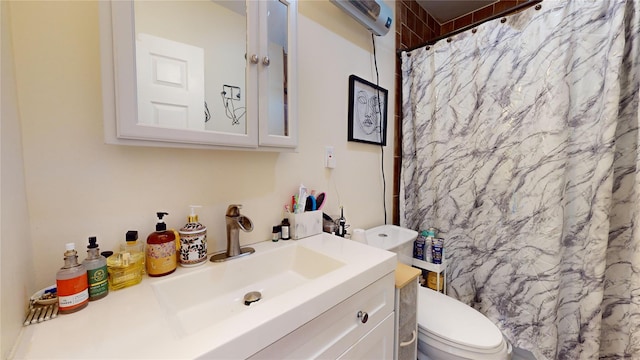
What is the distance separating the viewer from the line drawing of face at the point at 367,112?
1355mm

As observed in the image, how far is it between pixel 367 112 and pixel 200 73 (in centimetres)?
93

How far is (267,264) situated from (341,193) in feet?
1.92

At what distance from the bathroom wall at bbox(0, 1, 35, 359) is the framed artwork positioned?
114cm

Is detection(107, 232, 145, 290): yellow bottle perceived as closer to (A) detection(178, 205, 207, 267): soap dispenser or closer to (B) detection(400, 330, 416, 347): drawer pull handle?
(A) detection(178, 205, 207, 267): soap dispenser

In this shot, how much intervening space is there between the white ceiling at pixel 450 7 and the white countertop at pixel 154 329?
207 cm

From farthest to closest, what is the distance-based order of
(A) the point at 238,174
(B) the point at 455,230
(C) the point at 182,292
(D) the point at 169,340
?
1. (B) the point at 455,230
2. (A) the point at 238,174
3. (C) the point at 182,292
4. (D) the point at 169,340

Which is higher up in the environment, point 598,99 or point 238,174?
point 598,99

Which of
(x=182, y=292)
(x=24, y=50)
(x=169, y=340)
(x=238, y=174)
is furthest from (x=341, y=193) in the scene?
(x=24, y=50)

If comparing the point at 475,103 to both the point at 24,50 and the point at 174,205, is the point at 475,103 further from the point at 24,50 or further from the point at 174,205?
the point at 24,50

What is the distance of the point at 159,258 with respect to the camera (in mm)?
655

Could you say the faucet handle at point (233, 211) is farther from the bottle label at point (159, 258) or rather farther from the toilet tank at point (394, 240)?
the toilet tank at point (394, 240)

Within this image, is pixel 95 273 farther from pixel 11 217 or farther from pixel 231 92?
pixel 231 92

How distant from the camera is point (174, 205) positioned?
0.75m

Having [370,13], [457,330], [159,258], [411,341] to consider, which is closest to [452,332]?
[457,330]
